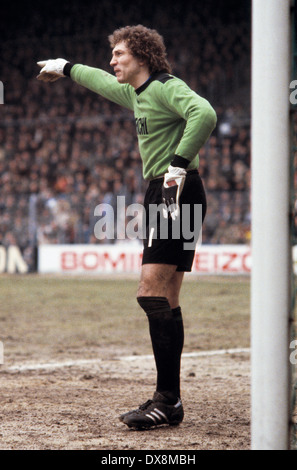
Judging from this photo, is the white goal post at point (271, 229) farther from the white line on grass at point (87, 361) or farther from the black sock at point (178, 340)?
the white line on grass at point (87, 361)

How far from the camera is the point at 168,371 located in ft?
14.7

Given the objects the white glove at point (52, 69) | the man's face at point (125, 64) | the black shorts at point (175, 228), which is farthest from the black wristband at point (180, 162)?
the white glove at point (52, 69)

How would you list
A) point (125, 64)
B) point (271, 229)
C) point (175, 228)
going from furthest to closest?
point (125, 64), point (175, 228), point (271, 229)

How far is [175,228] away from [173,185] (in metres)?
0.35

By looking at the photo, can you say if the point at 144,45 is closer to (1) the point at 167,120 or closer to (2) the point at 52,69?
(1) the point at 167,120

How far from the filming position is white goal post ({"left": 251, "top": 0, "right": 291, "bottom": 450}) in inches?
125

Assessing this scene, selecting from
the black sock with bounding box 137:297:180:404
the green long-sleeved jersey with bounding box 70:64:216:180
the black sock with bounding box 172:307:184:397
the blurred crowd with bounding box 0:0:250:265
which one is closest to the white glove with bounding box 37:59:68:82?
the green long-sleeved jersey with bounding box 70:64:216:180

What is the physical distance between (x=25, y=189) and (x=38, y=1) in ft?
31.0

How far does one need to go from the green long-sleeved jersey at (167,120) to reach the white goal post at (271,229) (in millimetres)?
1006

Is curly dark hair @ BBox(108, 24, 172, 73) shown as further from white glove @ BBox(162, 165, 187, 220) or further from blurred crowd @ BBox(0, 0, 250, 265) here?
blurred crowd @ BBox(0, 0, 250, 265)

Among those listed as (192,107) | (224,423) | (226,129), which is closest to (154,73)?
(192,107)

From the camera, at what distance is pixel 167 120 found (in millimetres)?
4562

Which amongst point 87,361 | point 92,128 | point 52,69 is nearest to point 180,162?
point 52,69

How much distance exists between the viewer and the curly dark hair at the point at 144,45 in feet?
15.1
